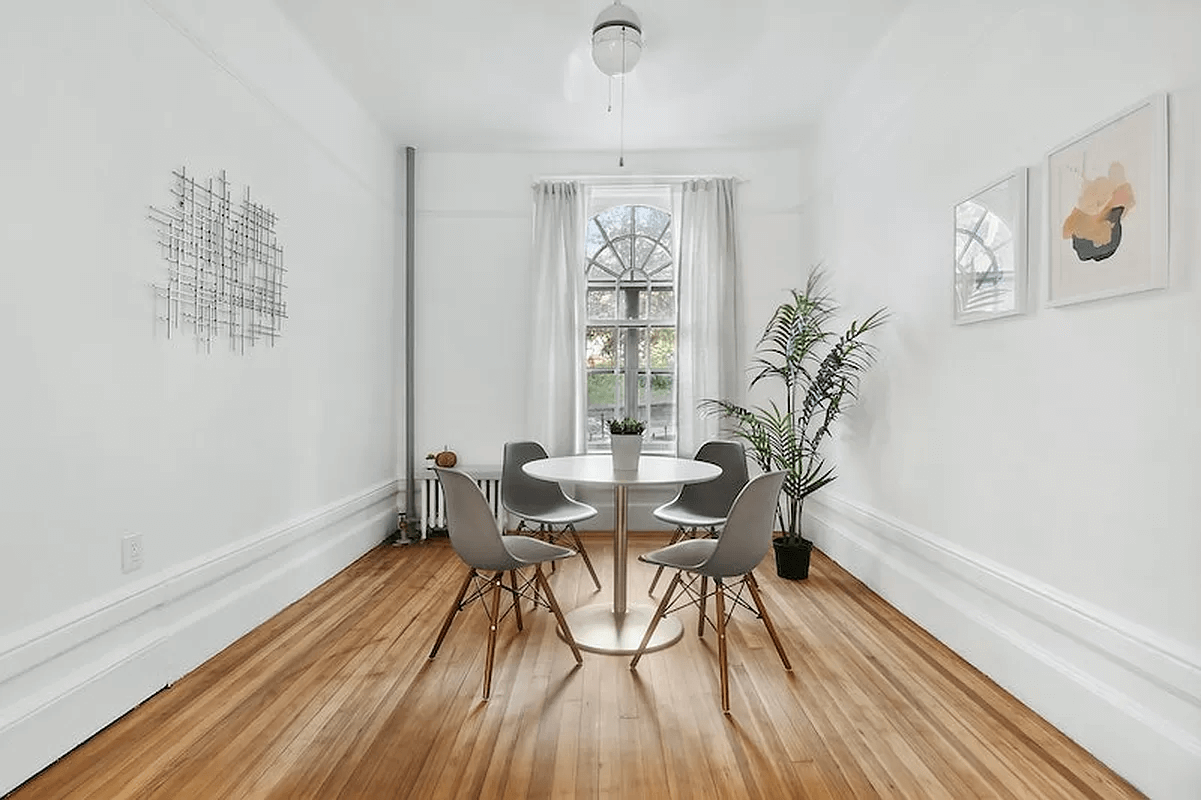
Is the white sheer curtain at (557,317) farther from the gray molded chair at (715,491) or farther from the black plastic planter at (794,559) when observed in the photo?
the black plastic planter at (794,559)

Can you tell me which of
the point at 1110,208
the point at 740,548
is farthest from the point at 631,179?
the point at 1110,208

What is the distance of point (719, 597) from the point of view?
2.54 metres

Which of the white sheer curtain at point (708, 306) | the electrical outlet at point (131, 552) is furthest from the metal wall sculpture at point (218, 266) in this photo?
the white sheer curtain at point (708, 306)

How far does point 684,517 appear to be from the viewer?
11.9ft

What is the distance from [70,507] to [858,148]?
13.8 ft

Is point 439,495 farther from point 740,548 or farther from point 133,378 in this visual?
point 740,548

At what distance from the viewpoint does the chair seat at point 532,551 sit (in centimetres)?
278

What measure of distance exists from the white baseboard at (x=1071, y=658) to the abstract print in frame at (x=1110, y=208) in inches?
40.6

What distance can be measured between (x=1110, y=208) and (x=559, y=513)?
8.97 ft

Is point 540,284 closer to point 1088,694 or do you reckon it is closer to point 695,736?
point 695,736

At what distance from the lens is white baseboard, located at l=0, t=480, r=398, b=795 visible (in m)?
1.95

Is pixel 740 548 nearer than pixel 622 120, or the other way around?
pixel 740 548

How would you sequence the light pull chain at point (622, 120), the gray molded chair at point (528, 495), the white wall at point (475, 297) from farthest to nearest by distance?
1. the white wall at point (475, 297)
2. the gray molded chair at point (528, 495)
3. the light pull chain at point (622, 120)

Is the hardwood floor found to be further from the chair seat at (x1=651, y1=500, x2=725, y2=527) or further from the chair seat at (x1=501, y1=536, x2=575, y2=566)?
the chair seat at (x1=651, y1=500, x2=725, y2=527)
